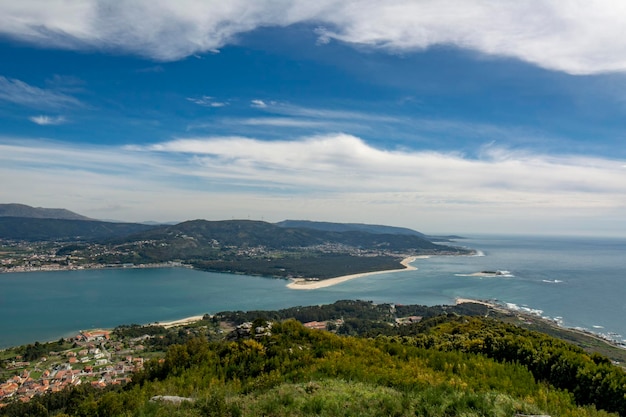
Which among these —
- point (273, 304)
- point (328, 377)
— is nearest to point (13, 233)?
point (273, 304)

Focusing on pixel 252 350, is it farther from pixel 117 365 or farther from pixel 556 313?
pixel 556 313

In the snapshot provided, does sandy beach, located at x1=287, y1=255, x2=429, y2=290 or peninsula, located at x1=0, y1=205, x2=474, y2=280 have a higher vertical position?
peninsula, located at x1=0, y1=205, x2=474, y2=280

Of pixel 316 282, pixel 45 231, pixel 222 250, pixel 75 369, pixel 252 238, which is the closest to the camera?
pixel 75 369

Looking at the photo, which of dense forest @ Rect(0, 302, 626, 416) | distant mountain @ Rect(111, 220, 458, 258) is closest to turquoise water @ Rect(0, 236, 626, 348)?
dense forest @ Rect(0, 302, 626, 416)

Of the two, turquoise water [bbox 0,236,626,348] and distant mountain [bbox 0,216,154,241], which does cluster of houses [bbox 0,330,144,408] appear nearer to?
turquoise water [bbox 0,236,626,348]

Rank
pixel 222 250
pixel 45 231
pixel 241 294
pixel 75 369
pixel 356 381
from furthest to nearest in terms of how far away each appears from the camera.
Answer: pixel 45 231
pixel 222 250
pixel 241 294
pixel 75 369
pixel 356 381

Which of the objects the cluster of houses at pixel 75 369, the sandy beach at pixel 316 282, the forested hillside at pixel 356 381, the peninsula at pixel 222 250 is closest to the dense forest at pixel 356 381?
the forested hillside at pixel 356 381

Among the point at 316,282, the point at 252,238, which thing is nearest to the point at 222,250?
the point at 252,238

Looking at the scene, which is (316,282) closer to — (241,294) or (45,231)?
(241,294)
